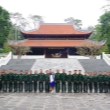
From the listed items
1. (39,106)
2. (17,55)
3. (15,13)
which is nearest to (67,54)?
(17,55)

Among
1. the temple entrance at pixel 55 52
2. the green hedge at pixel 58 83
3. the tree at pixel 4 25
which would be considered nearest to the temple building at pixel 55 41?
the temple entrance at pixel 55 52

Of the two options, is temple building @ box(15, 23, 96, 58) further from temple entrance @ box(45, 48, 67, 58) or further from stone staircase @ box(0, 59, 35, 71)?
stone staircase @ box(0, 59, 35, 71)

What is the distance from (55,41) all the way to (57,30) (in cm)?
189

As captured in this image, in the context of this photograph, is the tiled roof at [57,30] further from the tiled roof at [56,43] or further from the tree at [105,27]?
the tree at [105,27]

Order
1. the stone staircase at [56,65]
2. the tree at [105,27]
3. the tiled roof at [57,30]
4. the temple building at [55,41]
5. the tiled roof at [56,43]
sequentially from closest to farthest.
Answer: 1. the stone staircase at [56,65]
2. the tiled roof at [56,43]
3. the temple building at [55,41]
4. the tiled roof at [57,30]
5. the tree at [105,27]

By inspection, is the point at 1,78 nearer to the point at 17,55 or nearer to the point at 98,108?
the point at 98,108

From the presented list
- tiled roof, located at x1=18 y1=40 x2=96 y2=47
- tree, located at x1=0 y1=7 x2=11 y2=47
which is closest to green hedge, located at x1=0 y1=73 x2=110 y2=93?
tiled roof, located at x1=18 y1=40 x2=96 y2=47

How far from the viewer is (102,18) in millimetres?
55938

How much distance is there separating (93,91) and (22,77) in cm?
326

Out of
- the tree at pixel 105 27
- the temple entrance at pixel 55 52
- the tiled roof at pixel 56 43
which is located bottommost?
the temple entrance at pixel 55 52

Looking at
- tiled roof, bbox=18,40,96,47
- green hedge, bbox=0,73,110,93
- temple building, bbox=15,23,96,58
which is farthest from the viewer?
temple building, bbox=15,23,96,58

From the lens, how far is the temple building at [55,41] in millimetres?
41406

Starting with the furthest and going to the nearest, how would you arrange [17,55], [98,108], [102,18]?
1. [102,18]
2. [17,55]
3. [98,108]

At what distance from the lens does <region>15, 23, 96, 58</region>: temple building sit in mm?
41406
